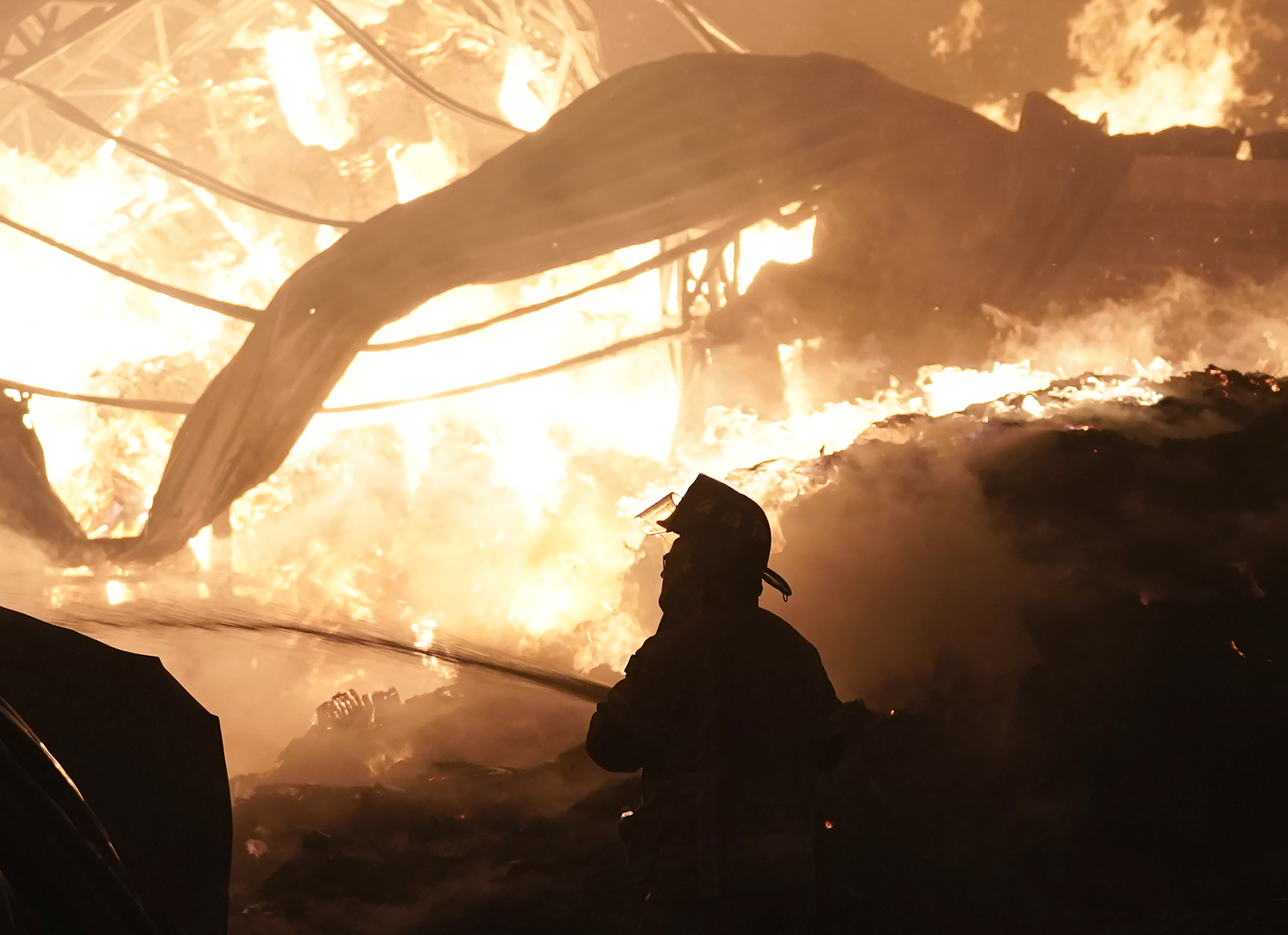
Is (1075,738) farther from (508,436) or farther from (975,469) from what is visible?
(508,436)

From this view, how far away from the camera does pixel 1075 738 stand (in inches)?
122

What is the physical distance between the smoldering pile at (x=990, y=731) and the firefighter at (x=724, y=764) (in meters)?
0.65

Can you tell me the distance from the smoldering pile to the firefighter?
Answer: 2.14ft

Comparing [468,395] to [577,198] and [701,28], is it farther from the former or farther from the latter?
[701,28]

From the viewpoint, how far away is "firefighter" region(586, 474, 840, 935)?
83.6 inches

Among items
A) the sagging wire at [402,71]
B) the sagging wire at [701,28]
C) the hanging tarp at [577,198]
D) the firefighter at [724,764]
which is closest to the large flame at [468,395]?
the sagging wire at [402,71]

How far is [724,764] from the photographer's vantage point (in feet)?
7.16

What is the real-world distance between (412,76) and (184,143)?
1239 millimetres

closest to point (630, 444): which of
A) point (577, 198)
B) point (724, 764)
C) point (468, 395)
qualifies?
point (468, 395)

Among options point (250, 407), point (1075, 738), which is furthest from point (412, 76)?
point (1075, 738)

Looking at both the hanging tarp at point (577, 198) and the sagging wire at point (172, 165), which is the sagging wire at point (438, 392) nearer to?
the hanging tarp at point (577, 198)

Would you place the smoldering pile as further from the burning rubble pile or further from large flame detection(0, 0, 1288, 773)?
large flame detection(0, 0, 1288, 773)

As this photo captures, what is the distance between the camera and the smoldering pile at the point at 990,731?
2.90 m

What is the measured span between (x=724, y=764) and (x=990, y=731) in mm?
1416
